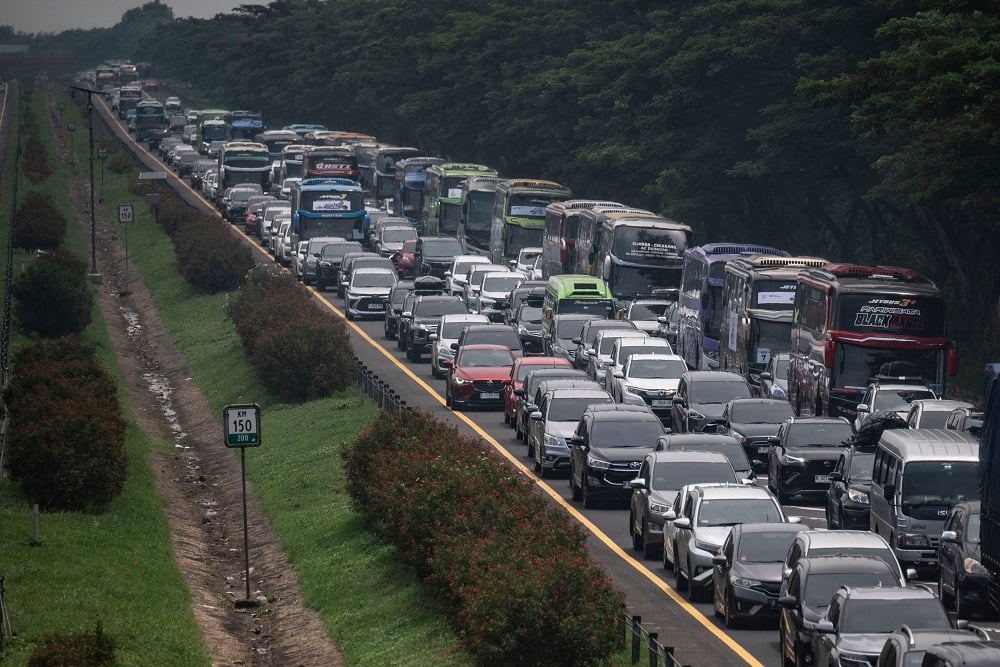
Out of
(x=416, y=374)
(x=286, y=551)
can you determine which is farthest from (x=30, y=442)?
(x=416, y=374)

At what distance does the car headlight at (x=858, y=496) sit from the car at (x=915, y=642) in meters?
11.2

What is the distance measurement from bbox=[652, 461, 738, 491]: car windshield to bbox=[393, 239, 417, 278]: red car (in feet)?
142

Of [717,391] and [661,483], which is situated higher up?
[661,483]

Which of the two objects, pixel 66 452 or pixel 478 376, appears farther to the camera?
pixel 478 376

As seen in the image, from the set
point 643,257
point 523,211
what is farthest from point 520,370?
point 523,211

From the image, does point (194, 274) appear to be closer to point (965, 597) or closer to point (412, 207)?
point (412, 207)

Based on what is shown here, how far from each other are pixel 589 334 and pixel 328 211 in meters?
30.0

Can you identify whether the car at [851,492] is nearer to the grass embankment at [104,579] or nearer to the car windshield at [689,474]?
the car windshield at [689,474]

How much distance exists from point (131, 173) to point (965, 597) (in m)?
111

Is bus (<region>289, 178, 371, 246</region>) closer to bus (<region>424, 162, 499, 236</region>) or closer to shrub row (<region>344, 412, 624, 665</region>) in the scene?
bus (<region>424, 162, 499, 236</region>)

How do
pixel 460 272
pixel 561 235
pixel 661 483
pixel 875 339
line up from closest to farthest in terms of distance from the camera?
pixel 661 483 → pixel 875 339 → pixel 561 235 → pixel 460 272

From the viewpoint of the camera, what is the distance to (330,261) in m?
70.4

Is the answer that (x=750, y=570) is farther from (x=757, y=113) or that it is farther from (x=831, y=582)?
(x=757, y=113)

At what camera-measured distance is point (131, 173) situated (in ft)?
420
